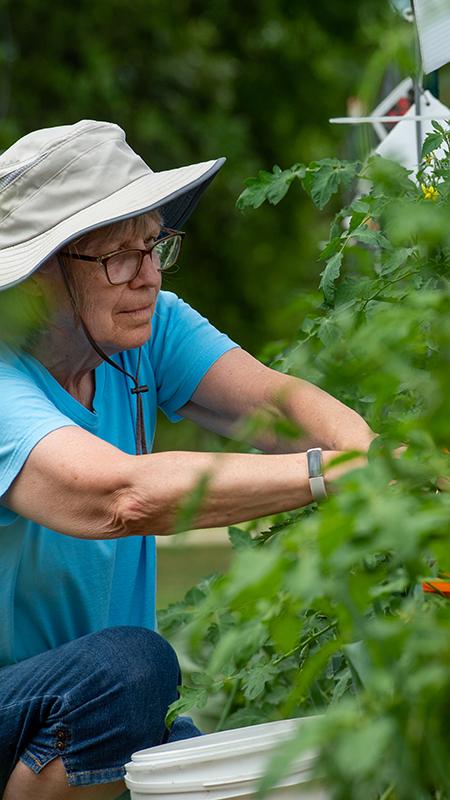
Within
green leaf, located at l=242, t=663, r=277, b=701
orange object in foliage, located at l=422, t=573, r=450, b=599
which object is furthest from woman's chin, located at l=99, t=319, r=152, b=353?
orange object in foliage, located at l=422, t=573, r=450, b=599

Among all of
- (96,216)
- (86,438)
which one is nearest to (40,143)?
(96,216)

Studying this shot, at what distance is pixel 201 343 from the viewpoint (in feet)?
8.26

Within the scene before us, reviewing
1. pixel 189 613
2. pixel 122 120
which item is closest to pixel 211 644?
pixel 189 613

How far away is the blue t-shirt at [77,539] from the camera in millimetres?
2033

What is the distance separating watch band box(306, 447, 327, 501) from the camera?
1.72 m

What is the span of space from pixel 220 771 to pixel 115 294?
852 mm

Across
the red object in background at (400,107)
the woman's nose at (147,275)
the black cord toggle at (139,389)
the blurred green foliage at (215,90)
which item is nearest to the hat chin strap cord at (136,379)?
the black cord toggle at (139,389)

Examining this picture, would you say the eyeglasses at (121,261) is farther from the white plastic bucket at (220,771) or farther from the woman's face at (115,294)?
the white plastic bucket at (220,771)

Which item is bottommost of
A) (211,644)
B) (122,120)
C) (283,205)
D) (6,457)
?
(283,205)

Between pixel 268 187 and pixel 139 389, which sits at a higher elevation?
pixel 268 187

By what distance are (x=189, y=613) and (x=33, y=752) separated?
0.60m

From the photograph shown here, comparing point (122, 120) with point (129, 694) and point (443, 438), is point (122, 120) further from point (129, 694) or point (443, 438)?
point (443, 438)

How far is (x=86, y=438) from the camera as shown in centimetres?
188

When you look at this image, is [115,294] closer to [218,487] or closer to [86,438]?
[86,438]
